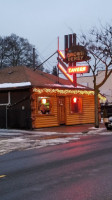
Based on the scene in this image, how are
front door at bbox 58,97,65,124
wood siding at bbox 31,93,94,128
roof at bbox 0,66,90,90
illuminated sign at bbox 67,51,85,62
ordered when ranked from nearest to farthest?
wood siding at bbox 31,93,94,128
roof at bbox 0,66,90,90
illuminated sign at bbox 67,51,85,62
front door at bbox 58,97,65,124

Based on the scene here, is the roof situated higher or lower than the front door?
higher

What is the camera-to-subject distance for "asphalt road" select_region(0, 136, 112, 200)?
6.24 meters

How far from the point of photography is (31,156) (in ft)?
37.1

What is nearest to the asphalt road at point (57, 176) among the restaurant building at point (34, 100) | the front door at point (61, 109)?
the restaurant building at point (34, 100)

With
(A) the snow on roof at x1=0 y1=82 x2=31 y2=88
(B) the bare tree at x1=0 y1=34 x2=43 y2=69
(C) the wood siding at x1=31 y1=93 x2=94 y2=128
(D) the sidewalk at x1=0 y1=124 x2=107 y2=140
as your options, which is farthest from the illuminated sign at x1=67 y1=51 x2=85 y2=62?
(B) the bare tree at x1=0 y1=34 x2=43 y2=69

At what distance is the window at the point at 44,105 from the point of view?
24.2 metres

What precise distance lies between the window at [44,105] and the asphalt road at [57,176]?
41.0 ft

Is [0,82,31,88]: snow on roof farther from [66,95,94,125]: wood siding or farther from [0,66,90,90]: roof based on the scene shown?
[66,95,94,125]: wood siding

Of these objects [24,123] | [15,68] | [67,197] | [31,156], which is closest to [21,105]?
[24,123]

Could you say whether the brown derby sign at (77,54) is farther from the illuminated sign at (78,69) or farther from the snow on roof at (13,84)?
the snow on roof at (13,84)

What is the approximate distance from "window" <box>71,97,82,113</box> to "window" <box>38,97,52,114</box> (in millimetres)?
3103

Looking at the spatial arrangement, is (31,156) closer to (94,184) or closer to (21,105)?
(94,184)

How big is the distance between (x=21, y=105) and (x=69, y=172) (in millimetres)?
15666

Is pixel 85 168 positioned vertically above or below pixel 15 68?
below
